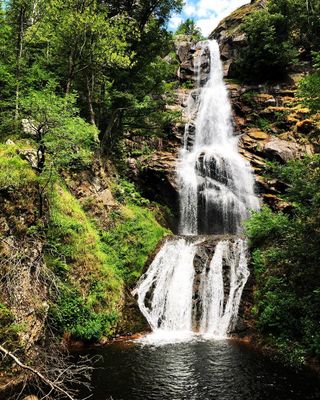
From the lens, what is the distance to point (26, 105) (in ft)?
33.1

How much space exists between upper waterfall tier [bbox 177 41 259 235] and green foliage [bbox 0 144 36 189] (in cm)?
1131

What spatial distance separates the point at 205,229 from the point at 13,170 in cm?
1230

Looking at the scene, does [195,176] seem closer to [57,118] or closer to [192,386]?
[57,118]

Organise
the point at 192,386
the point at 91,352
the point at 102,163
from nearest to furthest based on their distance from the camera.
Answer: the point at 192,386 < the point at 91,352 < the point at 102,163

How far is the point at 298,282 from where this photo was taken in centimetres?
1028

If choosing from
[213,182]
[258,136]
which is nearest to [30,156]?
[213,182]

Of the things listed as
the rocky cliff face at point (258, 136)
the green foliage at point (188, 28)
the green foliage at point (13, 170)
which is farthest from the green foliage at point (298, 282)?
the green foliage at point (188, 28)

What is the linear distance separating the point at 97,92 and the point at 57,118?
9.71 metres

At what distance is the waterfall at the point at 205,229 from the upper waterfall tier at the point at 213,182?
2.2 inches

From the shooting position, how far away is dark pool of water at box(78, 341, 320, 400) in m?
7.25

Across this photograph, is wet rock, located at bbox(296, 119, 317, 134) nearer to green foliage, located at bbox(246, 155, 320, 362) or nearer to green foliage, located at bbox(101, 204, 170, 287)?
green foliage, located at bbox(101, 204, 170, 287)

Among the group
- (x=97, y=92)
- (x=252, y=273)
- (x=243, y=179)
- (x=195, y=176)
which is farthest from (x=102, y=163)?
(x=252, y=273)

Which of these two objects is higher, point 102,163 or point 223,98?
point 223,98

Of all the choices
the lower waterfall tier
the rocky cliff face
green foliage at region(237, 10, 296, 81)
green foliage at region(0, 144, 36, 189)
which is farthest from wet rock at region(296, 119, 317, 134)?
green foliage at region(0, 144, 36, 189)
